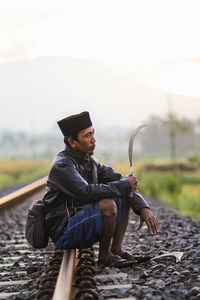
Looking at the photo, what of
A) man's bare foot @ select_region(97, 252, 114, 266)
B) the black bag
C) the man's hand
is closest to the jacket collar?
the black bag

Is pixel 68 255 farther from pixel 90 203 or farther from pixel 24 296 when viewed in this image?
pixel 24 296

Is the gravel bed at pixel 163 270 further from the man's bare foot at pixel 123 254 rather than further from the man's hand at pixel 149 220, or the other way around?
the man's hand at pixel 149 220

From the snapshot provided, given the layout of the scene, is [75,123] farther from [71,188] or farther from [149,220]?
[149,220]

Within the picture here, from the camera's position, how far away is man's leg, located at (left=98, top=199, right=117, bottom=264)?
371cm

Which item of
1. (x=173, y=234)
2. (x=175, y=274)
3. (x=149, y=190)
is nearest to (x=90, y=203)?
(x=175, y=274)

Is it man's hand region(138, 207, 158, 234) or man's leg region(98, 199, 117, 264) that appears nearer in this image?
man's leg region(98, 199, 117, 264)

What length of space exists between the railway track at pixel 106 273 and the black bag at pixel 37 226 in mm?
204

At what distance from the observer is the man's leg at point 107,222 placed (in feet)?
12.2

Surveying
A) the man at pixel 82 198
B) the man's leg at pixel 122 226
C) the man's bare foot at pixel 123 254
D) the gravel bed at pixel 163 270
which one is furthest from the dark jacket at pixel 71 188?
the gravel bed at pixel 163 270

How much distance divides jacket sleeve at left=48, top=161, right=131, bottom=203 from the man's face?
177 mm

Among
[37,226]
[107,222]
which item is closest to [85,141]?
[107,222]

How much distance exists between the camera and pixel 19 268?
4234mm

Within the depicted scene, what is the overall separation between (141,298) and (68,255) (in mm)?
927

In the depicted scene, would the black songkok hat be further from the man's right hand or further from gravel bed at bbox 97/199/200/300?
gravel bed at bbox 97/199/200/300
